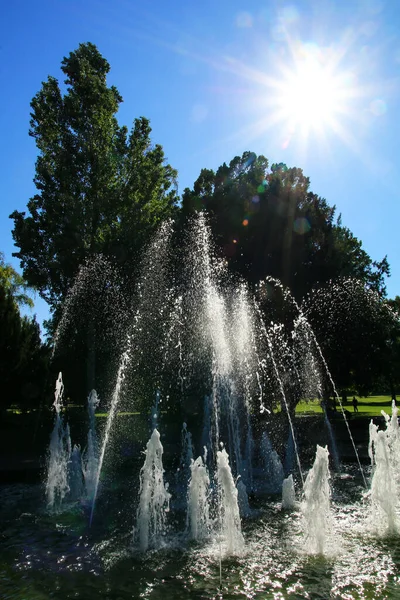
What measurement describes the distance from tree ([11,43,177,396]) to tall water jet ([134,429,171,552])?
14.2m

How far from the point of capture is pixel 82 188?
21.1 m

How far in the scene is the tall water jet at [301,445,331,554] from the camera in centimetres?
601

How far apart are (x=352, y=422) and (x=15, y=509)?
62.1ft

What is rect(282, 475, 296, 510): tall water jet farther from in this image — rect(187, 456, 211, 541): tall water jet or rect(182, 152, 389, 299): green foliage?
rect(182, 152, 389, 299): green foliage

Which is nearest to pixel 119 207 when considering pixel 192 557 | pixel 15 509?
pixel 15 509

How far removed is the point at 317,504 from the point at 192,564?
6.05 feet

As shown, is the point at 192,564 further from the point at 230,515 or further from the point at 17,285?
the point at 17,285

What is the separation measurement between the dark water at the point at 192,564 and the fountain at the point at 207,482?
27mm

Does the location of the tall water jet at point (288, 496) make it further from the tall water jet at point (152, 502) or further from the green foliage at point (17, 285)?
the green foliage at point (17, 285)

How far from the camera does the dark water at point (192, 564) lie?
4883 millimetres

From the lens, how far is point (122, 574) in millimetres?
5410

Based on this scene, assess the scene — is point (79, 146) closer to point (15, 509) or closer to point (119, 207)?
point (119, 207)

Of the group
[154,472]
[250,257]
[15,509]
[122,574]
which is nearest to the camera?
[122,574]


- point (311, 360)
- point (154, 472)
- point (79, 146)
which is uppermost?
point (79, 146)
